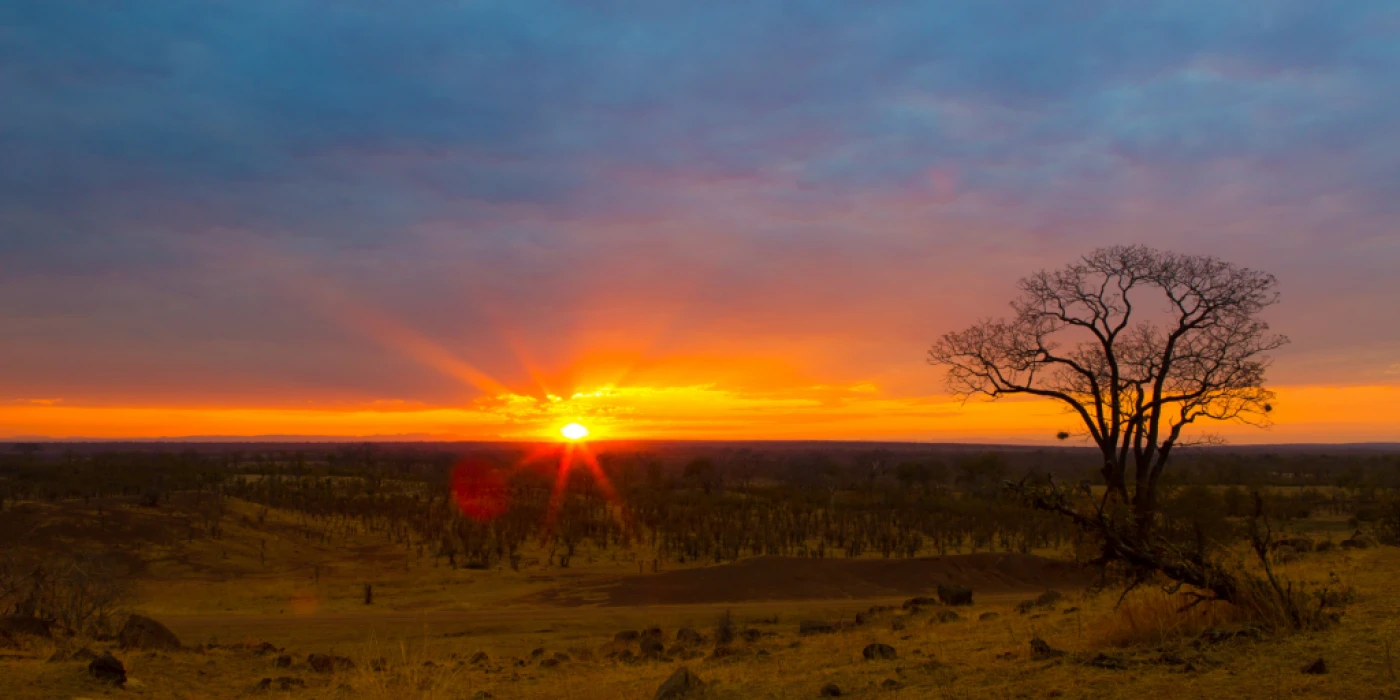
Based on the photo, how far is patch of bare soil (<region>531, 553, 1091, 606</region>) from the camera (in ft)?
87.4

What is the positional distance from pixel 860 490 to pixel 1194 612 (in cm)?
6004

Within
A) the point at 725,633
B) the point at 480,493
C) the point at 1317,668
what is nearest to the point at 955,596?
the point at 725,633

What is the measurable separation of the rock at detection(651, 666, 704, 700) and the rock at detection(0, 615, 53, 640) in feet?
36.0

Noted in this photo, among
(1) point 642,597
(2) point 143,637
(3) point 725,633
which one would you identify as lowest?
(1) point 642,597

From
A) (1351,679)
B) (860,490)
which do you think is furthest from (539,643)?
(860,490)

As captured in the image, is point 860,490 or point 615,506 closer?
point 615,506

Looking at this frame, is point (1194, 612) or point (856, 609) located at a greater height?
point (1194, 612)

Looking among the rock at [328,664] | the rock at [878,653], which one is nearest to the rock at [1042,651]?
the rock at [878,653]

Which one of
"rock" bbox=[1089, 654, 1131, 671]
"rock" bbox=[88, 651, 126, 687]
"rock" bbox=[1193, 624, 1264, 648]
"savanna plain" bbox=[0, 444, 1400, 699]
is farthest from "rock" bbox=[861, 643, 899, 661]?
"rock" bbox=[88, 651, 126, 687]

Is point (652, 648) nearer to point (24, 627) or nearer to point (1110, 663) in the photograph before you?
point (1110, 663)

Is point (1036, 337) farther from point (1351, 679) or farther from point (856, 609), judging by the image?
point (1351, 679)

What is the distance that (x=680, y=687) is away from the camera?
941 cm

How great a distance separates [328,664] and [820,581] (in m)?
16.6

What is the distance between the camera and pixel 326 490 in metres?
60.1
